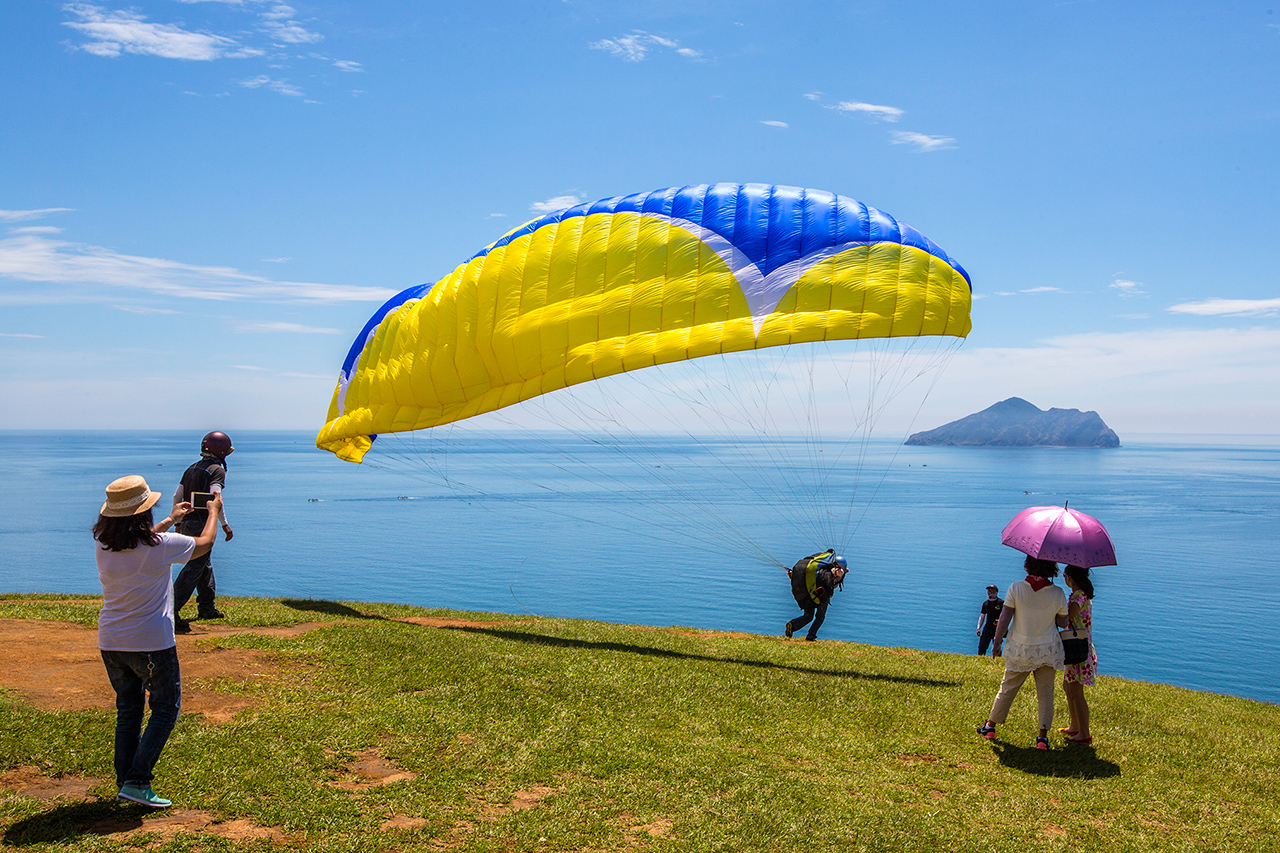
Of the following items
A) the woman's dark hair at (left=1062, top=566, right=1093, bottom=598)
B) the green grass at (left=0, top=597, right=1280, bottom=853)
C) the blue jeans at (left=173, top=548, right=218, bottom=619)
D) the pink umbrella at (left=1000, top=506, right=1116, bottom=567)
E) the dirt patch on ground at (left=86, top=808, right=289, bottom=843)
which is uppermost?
the pink umbrella at (left=1000, top=506, right=1116, bottom=567)

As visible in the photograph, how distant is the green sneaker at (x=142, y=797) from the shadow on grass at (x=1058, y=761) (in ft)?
23.8

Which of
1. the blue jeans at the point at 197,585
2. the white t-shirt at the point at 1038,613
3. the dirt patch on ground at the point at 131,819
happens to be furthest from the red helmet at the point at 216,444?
the white t-shirt at the point at 1038,613

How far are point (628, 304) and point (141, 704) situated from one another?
8397 millimetres

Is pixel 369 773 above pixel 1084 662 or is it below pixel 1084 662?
below

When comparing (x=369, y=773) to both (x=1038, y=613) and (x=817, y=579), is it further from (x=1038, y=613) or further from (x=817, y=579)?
(x=817, y=579)

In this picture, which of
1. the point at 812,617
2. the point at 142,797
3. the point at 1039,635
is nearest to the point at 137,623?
the point at 142,797

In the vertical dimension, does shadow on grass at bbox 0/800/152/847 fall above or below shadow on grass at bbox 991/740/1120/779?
above

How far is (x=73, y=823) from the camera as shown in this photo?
531 cm

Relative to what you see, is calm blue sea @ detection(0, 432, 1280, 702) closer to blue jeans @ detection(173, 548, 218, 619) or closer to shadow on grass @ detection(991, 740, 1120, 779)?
shadow on grass @ detection(991, 740, 1120, 779)

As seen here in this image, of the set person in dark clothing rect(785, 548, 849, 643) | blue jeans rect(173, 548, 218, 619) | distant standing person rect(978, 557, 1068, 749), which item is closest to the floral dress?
distant standing person rect(978, 557, 1068, 749)

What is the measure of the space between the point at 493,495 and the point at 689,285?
10142 centimetres

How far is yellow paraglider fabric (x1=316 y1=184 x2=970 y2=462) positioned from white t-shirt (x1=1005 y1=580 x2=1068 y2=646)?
15.4ft

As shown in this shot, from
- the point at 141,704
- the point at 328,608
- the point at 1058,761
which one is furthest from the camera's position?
the point at 328,608

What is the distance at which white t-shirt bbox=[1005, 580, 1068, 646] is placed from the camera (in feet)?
26.6
